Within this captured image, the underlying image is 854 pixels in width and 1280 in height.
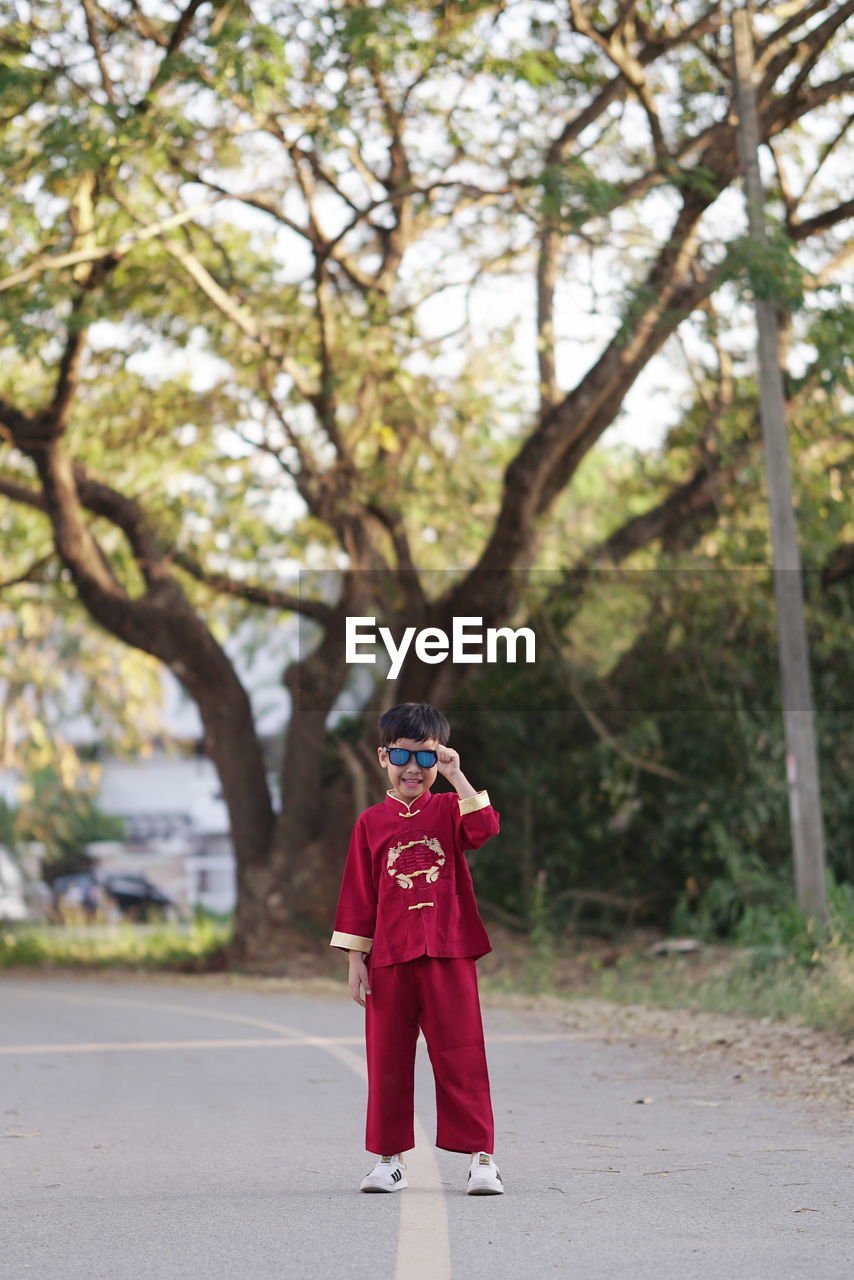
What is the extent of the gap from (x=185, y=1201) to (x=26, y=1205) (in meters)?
0.53

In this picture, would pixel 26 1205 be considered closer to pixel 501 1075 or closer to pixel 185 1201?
pixel 185 1201

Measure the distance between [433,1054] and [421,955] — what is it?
0.34 metres

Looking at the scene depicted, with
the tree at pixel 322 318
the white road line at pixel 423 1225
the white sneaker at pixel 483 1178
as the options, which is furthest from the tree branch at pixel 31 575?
the white sneaker at pixel 483 1178

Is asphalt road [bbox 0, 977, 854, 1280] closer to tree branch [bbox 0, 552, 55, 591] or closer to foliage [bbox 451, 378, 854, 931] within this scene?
foliage [bbox 451, 378, 854, 931]

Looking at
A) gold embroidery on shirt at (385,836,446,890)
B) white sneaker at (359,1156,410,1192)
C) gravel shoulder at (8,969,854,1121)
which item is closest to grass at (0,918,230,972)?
gravel shoulder at (8,969,854,1121)

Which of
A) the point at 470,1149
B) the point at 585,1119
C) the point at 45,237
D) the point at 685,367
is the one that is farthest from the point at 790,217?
→ the point at 470,1149

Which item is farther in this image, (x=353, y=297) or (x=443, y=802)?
(x=353, y=297)

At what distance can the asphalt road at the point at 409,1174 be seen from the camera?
4.73 metres

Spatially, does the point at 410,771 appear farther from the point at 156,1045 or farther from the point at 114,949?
the point at 114,949

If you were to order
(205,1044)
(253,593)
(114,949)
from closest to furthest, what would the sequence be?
1. (205,1044)
2. (253,593)
3. (114,949)

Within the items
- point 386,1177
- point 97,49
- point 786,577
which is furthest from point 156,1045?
point 97,49

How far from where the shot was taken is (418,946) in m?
5.73

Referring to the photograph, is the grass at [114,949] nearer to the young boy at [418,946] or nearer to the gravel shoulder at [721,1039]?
the gravel shoulder at [721,1039]

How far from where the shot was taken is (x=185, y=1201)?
222 inches
